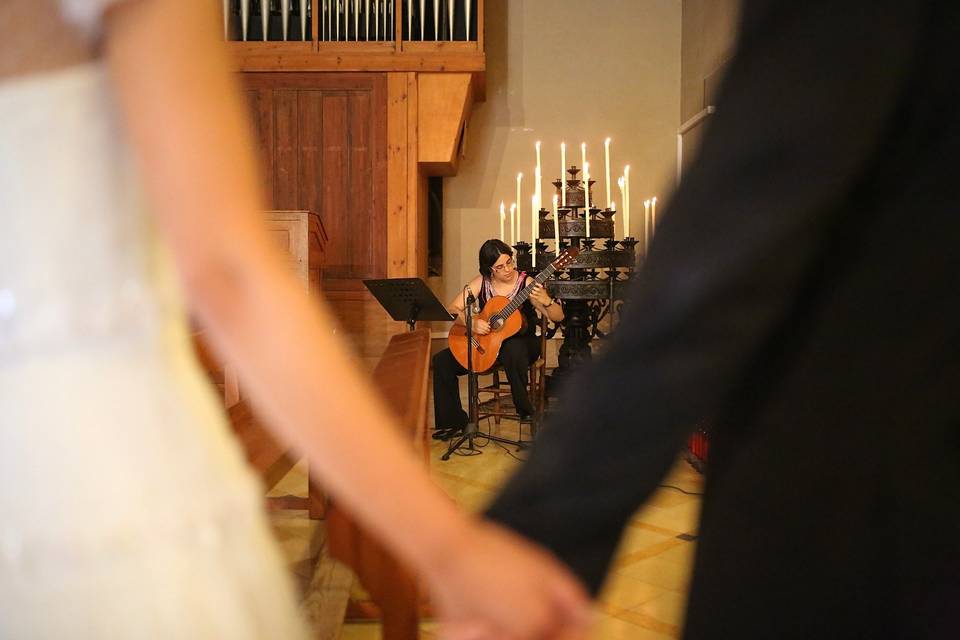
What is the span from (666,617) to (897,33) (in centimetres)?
270

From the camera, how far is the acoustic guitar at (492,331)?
20.2ft

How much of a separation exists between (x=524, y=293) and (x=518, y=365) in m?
0.58

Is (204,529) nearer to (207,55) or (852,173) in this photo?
(207,55)

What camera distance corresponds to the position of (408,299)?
574 centimetres

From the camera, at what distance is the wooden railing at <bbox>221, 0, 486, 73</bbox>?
764cm

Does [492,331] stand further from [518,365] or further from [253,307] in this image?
[253,307]

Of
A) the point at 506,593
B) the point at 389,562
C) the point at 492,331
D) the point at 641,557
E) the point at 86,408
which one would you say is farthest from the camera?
the point at 492,331

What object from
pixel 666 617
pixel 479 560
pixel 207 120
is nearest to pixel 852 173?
pixel 479 560

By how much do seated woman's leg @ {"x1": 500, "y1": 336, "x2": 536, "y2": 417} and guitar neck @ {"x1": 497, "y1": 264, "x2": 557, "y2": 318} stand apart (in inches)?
9.6

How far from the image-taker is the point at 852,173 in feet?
2.12

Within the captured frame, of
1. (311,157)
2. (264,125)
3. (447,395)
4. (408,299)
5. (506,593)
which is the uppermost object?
(264,125)

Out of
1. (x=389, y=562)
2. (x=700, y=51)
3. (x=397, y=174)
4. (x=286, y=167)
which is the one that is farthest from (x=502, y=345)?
(x=389, y=562)

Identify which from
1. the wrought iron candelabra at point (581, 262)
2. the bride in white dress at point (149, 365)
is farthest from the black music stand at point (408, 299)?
the bride in white dress at point (149, 365)

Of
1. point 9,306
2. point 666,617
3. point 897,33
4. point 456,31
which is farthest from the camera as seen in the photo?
point 456,31
